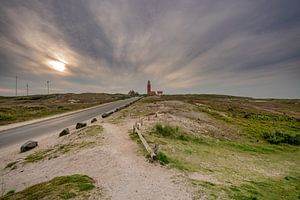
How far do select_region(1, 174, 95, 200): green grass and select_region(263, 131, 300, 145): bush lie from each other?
23386 millimetres

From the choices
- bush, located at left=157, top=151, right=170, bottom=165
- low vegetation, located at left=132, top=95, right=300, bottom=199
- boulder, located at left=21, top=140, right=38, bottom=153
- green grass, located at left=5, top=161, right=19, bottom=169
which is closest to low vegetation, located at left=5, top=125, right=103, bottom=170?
green grass, located at left=5, top=161, right=19, bottom=169

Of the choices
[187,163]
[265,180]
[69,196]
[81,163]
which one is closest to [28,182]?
[81,163]

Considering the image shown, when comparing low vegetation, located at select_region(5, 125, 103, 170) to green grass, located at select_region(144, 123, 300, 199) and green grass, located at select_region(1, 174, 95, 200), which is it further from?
green grass, located at select_region(144, 123, 300, 199)

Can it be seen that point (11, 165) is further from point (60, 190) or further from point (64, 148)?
point (60, 190)

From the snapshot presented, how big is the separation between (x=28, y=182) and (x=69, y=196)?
3.65 m

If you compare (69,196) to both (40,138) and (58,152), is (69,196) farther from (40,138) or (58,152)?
(40,138)

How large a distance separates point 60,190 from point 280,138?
26.0m

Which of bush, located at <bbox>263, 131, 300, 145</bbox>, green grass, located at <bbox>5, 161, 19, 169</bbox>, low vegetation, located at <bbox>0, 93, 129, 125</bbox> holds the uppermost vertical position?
low vegetation, located at <bbox>0, 93, 129, 125</bbox>

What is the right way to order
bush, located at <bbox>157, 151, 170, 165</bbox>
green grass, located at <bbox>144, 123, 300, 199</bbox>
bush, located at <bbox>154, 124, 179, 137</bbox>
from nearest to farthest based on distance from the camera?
green grass, located at <bbox>144, 123, 300, 199</bbox> → bush, located at <bbox>157, 151, 170, 165</bbox> → bush, located at <bbox>154, 124, 179, 137</bbox>

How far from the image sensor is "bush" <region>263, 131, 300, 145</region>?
22.5m

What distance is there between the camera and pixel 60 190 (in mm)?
6398

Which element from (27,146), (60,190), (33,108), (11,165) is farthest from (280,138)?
(33,108)

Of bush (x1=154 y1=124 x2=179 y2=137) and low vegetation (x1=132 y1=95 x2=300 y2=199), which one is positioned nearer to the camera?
low vegetation (x1=132 y1=95 x2=300 y2=199)

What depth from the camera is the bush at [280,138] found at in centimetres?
2255
